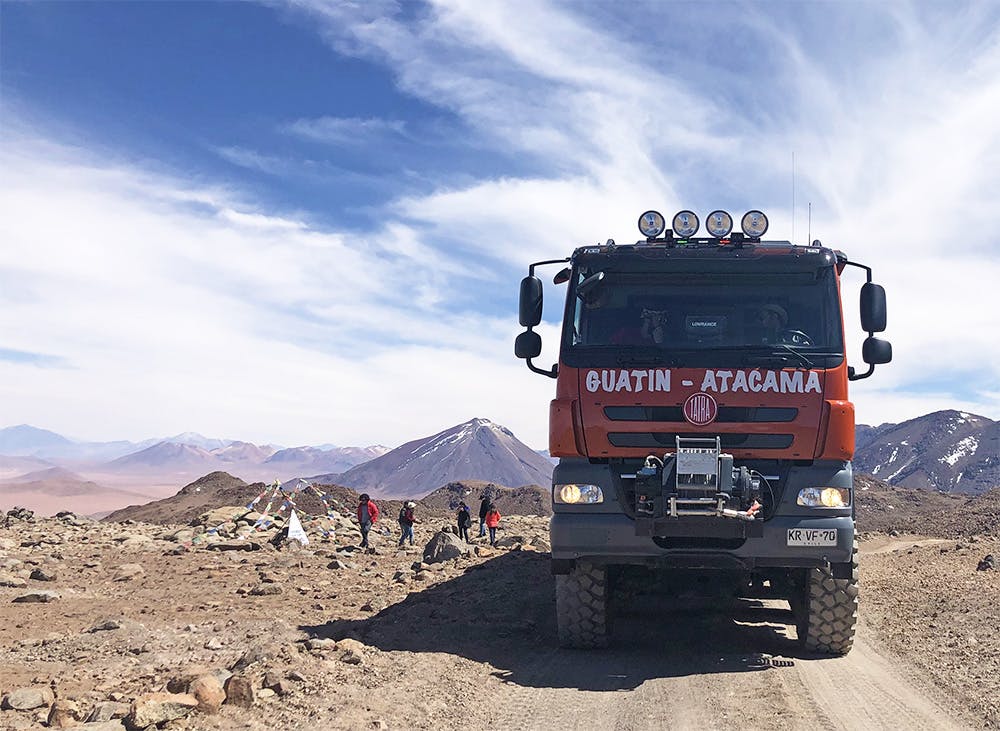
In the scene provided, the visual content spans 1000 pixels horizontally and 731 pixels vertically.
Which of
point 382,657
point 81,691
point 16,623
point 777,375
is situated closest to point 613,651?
point 382,657

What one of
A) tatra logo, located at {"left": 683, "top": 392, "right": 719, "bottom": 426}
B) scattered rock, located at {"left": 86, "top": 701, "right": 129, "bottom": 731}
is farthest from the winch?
scattered rock, located at {"left": 86, "top": 701, "right": 129, "bottom": 731}

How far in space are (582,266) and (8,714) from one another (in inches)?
231

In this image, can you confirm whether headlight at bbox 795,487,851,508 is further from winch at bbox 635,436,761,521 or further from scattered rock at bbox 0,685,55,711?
scattered rock at bbox 0,685,55,711

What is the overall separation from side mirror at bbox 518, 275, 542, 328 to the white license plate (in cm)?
309

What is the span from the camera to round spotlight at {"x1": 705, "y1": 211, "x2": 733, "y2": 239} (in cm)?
823

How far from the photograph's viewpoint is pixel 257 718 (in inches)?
222

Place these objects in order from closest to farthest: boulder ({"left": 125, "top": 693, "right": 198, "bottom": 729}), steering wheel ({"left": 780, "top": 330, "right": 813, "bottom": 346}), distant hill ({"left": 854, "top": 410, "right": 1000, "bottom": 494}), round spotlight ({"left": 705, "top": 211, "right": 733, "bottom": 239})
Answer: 1. boulder ({"left": 125, "top": 693, "right": 198, "bottom": 729})
2. steering wheel ({"left": 780, "top": 330, "right": 813, "bottom": 346})
3. round spotlight ({"left": 705, "top": 211, "right": 733, "bottom": 239})
4. distant hill ({"left": 854, "top": 410, "right": 1000, "bottom": 494})

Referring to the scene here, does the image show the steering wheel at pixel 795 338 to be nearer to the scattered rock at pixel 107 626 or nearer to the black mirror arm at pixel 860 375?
the black mirror arm at pixel 860 375

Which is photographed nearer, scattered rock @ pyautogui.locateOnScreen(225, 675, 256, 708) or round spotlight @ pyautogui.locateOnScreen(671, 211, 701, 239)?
scattered rock @ pyautogui.locateOnScreen(225, 675, 256, 708)

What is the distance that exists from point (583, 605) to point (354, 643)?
6.99 ft

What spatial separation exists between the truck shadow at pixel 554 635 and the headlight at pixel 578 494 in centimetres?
145

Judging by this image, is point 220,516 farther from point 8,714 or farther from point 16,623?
point 8,714

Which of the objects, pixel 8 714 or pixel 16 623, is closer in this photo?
pixel 8 714

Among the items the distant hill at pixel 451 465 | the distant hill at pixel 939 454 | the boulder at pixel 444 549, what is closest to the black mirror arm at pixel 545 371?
the boulder at pixel 444 549
